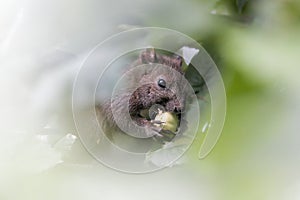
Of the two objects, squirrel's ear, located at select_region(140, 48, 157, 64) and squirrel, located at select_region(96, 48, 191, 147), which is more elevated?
squirrel's ear, located at select_region(140, 48, 157, 64)

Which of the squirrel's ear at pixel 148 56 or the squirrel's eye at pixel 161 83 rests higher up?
the squirrel's ear at pixel 148 56

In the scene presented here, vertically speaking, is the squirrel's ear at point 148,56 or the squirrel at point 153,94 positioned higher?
the squirrel's ear at point 148,56
